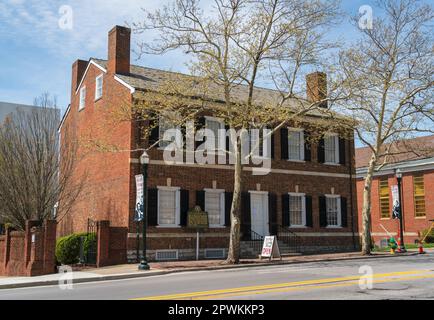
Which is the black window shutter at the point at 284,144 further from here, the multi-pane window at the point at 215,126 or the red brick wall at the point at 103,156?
the red brick wall at the point at 103,156

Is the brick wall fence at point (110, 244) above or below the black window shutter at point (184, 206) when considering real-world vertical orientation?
below

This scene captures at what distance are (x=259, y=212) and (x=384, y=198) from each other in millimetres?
21194

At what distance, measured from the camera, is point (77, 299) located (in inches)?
450

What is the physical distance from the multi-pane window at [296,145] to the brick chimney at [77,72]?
13.2m

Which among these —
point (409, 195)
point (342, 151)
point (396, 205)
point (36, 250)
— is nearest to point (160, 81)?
point (36, 250)

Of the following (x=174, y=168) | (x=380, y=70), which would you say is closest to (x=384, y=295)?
(x=174, y=168)

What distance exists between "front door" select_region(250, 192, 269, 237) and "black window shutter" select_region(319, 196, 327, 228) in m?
3.78

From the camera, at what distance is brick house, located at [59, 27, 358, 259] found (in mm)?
23688

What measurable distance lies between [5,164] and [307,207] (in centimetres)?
1565

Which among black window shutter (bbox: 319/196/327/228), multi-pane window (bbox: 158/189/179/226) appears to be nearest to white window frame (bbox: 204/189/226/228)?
multi-pane window (bbox: 158/189/179/226)

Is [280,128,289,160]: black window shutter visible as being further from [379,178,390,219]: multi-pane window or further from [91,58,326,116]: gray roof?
[379,178,390,219]: multi-pane window

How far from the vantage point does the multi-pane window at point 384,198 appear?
4391 cm

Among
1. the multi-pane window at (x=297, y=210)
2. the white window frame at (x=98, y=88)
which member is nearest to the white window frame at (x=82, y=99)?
the white window frame at (x=98, y=88)

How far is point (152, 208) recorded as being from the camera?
23.2 metres
